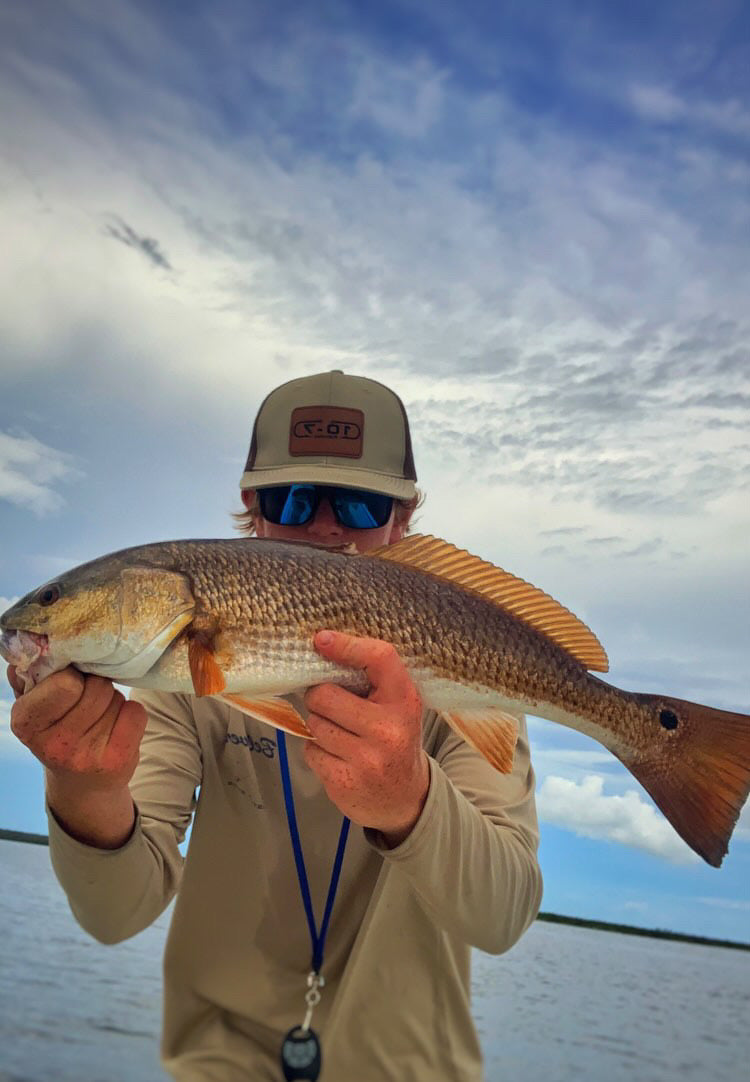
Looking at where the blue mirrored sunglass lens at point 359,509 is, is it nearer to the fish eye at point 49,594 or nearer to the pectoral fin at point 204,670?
→ the pectoral fin at point 204,670

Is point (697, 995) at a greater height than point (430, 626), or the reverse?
point (430, 626)

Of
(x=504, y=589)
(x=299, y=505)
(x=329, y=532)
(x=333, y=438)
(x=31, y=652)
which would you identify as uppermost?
(x=333, y=438)

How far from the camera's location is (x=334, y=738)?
270 centimetres

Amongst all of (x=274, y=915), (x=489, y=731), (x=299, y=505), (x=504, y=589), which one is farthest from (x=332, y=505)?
(x=274, y=915)

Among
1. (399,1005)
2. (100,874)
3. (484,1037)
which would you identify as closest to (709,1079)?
(484,1037)

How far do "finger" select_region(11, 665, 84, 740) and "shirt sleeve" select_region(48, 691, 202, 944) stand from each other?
0.62m

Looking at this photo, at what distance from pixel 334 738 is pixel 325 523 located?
167cm

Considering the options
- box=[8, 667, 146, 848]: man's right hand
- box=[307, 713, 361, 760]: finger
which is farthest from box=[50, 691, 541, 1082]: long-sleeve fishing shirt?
box=[307, 713, 361, 760]: finger

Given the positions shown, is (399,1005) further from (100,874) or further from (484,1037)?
(484,1037)

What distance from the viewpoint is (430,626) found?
118 inches

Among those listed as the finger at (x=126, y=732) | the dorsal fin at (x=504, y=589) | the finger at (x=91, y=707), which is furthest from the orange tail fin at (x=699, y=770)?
the finger at (x=91, y=707)

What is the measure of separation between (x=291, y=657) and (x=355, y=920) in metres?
1.65

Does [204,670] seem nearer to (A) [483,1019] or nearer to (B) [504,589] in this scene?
(B) [504,589]

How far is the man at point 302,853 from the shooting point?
302 centimetres
